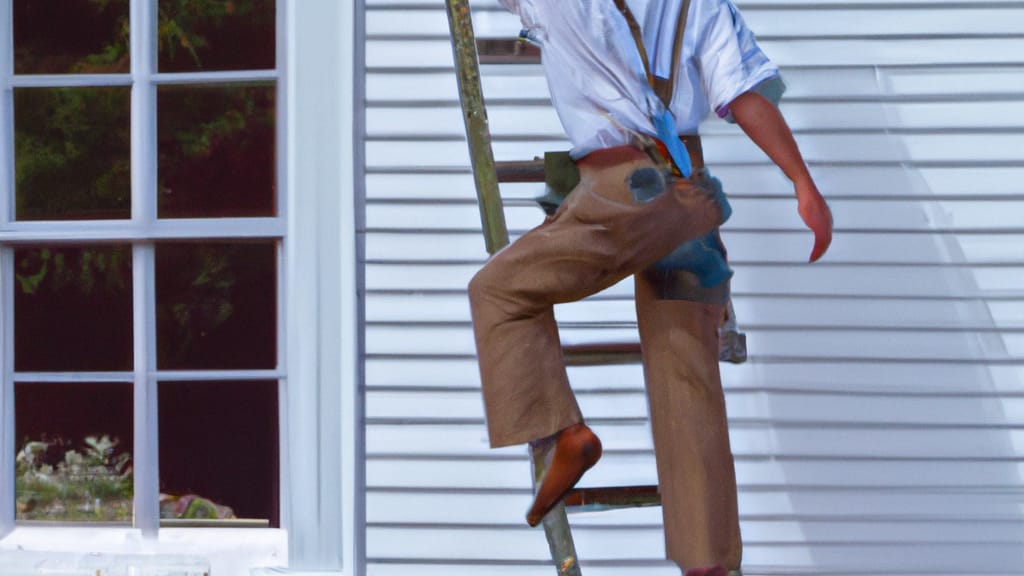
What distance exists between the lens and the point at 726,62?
2389 millimetres

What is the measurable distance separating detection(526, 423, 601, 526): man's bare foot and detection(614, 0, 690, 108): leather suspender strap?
719 millimetres

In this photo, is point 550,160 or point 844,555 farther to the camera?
point 844,555

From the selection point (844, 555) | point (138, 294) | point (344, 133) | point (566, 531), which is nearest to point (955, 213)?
point (844, 555)

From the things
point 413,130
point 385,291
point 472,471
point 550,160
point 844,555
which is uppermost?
point 413,130

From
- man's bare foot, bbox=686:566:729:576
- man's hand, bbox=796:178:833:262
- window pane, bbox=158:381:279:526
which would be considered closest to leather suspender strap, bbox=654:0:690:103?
man's hand, bbox=796:178:833:262

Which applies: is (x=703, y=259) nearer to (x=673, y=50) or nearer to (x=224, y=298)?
(x=673, y=50)

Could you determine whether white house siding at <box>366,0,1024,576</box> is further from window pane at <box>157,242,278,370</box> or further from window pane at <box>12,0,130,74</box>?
window pane at <box>12,0,130,74</box>

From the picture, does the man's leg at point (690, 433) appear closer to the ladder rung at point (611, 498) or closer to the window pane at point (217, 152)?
the ladder rung at point (611, 498)

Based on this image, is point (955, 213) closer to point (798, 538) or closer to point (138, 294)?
point (798, 538)

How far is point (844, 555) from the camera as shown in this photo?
3.00 m

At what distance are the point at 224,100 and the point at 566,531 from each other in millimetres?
1531

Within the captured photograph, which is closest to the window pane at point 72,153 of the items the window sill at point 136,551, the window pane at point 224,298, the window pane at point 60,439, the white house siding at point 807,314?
the window pane at point 224,298

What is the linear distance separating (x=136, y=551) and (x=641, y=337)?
5.03 ft

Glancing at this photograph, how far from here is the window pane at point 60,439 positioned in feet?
10.2
